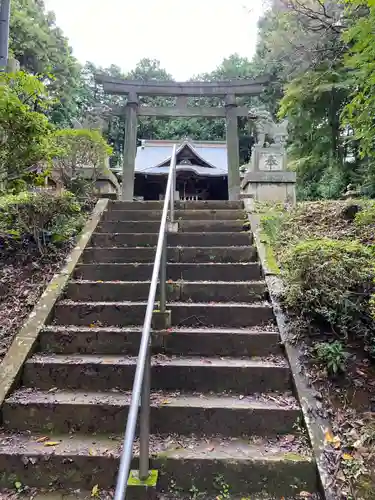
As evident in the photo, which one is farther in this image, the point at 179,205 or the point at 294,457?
the point at 179,205

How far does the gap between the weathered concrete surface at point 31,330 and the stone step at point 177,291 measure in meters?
0.14

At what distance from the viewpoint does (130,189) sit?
781 centimetres

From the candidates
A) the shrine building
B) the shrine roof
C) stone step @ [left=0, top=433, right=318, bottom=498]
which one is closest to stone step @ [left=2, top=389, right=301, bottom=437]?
stone step @ [left=0, top=433, right=318, bottom=498]

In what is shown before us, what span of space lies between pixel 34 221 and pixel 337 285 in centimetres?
283

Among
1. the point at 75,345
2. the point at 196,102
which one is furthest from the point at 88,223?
the point at 196,102

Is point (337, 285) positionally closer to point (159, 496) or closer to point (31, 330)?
point (159, 496)

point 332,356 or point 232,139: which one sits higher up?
point 232,139

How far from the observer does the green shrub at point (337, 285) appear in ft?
8.27

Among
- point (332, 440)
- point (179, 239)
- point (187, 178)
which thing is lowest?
point (332, 440)

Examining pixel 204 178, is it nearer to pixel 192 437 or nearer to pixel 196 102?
pixel 192 437

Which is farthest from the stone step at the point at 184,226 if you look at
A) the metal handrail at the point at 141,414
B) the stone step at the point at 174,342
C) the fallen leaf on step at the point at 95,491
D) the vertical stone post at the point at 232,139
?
the vertical stone post at the point at 232,139

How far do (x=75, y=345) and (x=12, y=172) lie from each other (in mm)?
2116

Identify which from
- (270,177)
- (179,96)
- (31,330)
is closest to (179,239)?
(31,330)

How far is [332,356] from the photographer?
7.64 feet
